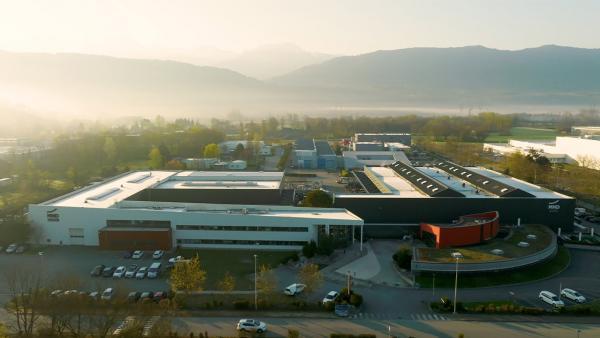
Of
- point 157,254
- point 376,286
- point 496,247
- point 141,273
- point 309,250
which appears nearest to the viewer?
point 376,286

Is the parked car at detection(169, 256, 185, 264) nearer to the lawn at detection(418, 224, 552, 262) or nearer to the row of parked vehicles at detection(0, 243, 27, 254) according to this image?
the row of parked vehicles at detection(0, 243, 27, 254)

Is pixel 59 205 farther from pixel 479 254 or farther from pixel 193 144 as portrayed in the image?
pixel 193 144

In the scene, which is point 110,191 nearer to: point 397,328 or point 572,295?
point 397,328

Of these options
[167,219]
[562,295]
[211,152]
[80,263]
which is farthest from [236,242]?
[211,152]

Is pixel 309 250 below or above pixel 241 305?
above

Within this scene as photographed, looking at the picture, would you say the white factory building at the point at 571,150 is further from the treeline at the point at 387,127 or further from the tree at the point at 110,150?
the tree at the point at 110,150

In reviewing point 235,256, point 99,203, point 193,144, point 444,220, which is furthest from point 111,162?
point 444,220

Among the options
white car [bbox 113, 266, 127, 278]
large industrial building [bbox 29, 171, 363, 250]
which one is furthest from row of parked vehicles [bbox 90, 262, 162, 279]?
large industrial building [bbox 29, 171, 363, 250]
